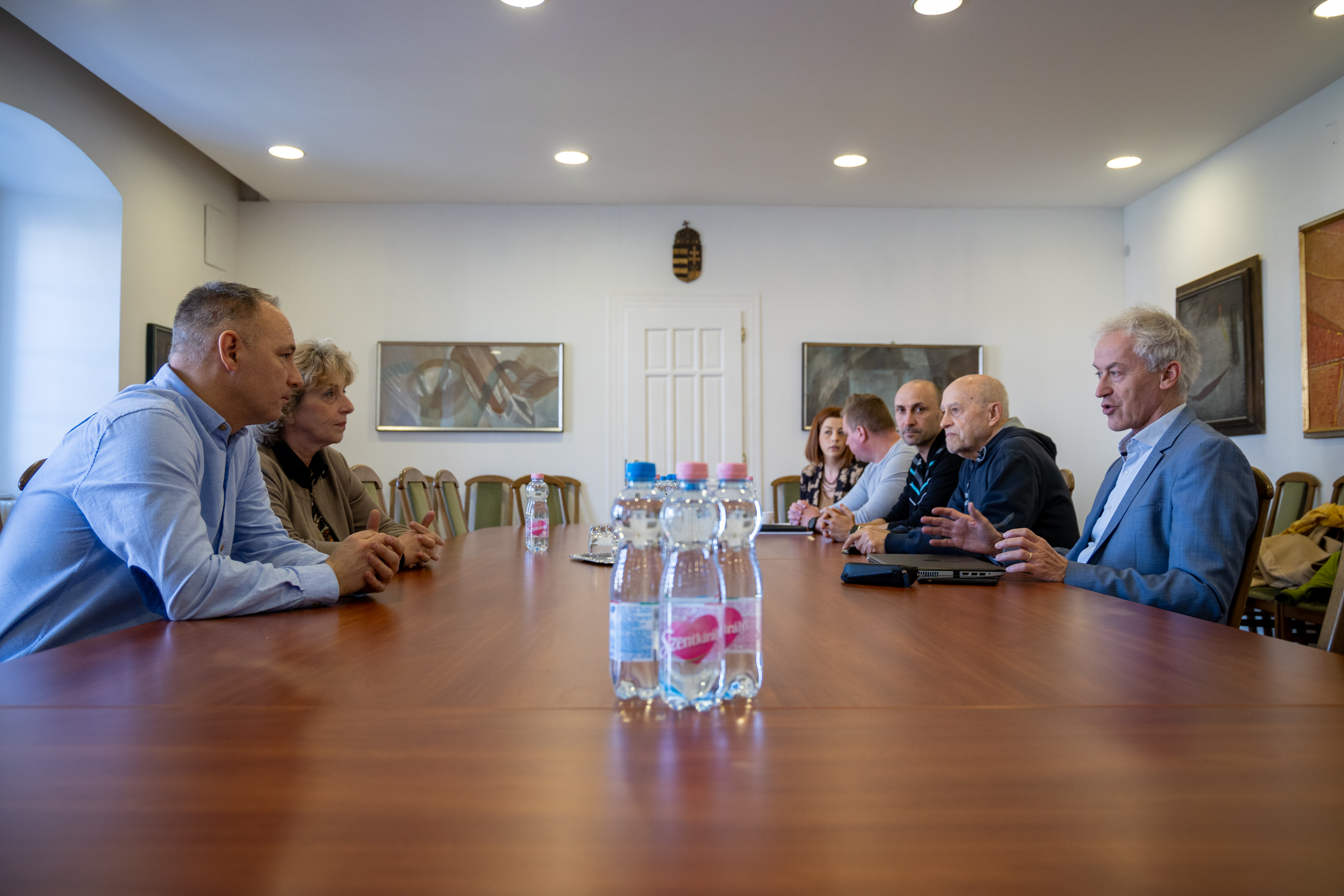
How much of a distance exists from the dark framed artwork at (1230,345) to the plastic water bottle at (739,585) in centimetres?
438

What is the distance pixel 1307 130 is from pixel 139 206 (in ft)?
20.5

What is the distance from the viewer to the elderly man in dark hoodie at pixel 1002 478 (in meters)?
2.45

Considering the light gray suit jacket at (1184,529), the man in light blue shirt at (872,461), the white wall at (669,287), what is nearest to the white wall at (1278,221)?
the white wall at (669,287)

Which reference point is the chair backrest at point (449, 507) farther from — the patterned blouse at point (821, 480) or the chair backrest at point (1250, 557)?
the chair backrest at point (1250, 557)

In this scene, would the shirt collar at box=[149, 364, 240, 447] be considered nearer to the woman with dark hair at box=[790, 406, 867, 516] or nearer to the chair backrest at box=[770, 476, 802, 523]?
the woman with dark hair at box=[790, 406, 867, 516]

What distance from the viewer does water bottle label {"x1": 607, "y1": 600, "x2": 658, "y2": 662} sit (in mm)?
793

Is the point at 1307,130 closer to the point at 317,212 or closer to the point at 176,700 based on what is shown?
the point at 176,700

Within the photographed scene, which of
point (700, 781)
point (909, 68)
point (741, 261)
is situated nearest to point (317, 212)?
point (741, 261)

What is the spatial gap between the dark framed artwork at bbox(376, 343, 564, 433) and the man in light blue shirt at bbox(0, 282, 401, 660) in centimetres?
453

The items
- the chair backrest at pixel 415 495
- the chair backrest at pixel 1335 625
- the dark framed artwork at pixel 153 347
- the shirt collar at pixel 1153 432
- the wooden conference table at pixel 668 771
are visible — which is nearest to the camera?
the wooden conference table at pixel 668 771

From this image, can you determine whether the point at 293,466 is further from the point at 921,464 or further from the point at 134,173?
the point at 134,173

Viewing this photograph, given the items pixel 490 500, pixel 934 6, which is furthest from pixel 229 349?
pixel 490 500

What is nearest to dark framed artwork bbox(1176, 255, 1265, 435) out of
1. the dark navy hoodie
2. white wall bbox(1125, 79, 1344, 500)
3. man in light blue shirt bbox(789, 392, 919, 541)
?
white wall bbox(1125, 79, 1344, 500)

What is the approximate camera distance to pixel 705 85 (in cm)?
423
